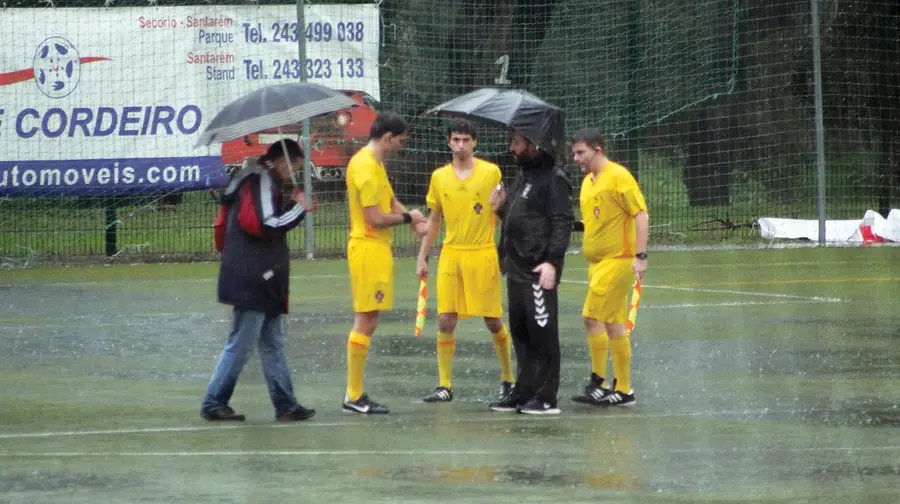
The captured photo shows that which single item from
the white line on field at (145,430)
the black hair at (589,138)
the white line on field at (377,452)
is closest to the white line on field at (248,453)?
the white line on field at (377,452)

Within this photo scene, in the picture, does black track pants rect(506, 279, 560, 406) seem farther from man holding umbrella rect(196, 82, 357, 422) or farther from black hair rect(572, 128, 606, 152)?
man holding umbrella rect(196, 82, 357, 422)

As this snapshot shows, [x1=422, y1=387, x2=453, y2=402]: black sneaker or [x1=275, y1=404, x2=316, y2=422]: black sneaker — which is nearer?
[x1=275, y1=404, x2=316, y2=422]: black sneaker

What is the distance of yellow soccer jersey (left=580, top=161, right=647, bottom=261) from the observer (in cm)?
1020

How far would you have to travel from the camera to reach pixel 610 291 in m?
10.2

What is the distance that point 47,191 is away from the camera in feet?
71.0

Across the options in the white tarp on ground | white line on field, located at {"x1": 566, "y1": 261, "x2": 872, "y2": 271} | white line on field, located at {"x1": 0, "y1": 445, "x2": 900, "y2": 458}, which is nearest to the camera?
white line on field, located at {"x1": 0, "y1": 445, "x2": 900, "y2": 458}

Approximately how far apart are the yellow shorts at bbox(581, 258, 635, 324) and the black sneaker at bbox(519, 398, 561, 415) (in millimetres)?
784

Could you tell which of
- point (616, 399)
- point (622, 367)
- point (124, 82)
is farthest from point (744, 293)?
point (124, 82)

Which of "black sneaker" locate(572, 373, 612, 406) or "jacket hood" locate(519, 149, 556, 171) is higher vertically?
"jacket hood" locate(519, 149, 556, 171)

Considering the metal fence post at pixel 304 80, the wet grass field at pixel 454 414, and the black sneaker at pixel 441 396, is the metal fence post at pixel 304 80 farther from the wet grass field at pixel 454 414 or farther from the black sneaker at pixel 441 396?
the black sneaker at pixel 441 396

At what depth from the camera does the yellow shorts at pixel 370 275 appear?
959 centimetres

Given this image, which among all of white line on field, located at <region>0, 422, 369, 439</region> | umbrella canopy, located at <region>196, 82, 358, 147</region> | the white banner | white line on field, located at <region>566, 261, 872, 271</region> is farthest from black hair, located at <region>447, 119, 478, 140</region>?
the white banner

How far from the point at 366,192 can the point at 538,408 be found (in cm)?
161

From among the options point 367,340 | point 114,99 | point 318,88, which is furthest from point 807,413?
point 114,99
